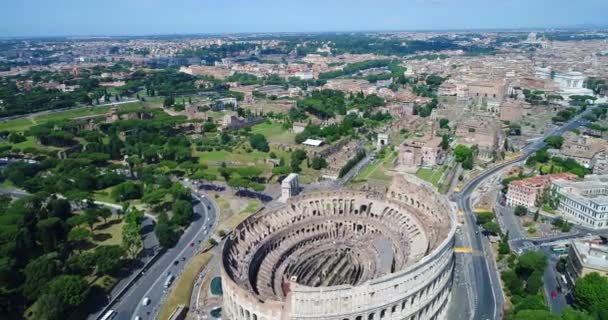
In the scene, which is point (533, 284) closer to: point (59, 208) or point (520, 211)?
point (520, 211)

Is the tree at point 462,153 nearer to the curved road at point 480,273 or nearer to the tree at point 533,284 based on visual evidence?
the curved road at point 480,273

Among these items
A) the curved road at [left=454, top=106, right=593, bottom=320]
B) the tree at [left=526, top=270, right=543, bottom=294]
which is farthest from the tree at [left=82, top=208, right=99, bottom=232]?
the tree at [left=526, top=270, right=543, bottom=294]

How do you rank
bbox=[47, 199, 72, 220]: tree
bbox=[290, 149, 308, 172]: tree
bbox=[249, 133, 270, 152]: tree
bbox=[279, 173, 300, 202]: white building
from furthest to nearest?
bbox=[249, 133, 270, 152]: tree → bbox=[290, 149, 308, 172]: tree → bbox=[279, 173, 300, 202]: white building → bbox=[47, 199, 72, 220]: tree

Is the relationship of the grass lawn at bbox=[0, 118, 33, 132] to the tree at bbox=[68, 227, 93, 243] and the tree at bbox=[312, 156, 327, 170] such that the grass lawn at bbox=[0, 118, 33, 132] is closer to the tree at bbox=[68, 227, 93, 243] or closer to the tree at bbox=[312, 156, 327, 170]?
the tree at bbox=[68, 227, 93, 243]

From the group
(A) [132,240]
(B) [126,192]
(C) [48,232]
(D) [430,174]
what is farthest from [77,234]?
(D) [430,174]

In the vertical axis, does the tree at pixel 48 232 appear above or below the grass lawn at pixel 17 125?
below

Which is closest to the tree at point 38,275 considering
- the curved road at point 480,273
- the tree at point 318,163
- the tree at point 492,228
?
the curved road at point 480,273
